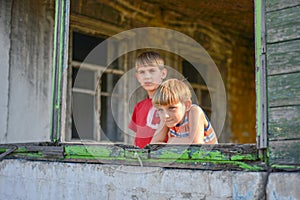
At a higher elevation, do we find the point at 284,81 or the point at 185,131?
the point at 284,81

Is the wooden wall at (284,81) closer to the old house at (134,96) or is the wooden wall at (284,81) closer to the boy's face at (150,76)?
the old house at (134,96)

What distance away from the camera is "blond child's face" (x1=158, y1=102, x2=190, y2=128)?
3000 mm

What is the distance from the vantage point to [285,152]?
87.9 inches

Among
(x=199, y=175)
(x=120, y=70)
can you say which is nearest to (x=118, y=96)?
(x=120, y=70)

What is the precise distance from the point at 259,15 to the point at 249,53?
5.88m

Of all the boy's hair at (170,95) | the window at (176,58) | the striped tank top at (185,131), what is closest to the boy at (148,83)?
the striped tank top at (185,131)

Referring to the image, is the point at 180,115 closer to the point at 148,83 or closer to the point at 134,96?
the point at 148,83

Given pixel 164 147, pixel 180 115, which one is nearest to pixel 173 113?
pixel 180 115

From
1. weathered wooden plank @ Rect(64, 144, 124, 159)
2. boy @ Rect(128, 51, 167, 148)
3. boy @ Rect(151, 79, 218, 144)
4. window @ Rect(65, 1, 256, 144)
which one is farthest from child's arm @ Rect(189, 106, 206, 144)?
window @ Rect(65, 1, 256, 144)

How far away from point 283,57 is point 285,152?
48 cm

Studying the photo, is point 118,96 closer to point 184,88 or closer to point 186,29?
point 186,29

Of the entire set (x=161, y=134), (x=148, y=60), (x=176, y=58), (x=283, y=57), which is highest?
(x=176, y=58)

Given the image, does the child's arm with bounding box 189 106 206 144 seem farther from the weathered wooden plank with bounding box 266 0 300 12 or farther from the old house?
the weathered wooden plank with bounding box 266 0 300 12

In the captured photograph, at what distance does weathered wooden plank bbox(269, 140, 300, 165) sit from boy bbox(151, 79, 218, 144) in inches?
27.1
